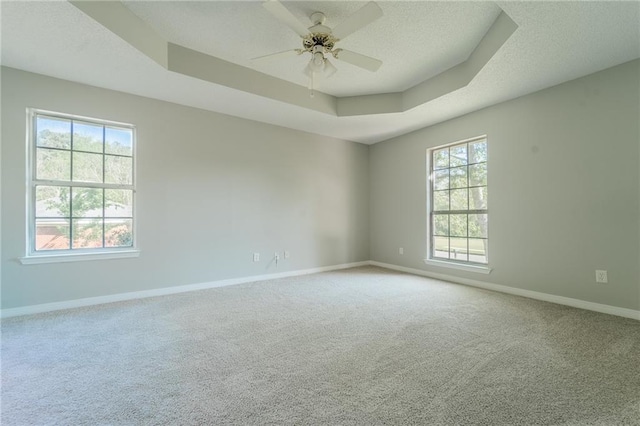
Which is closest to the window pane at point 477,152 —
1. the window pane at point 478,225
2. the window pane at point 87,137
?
the window pane at point 478,225

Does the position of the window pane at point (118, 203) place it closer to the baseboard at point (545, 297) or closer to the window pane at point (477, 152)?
the baseboard at point (545, 297)

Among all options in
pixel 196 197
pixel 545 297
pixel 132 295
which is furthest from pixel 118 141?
pixel 545 297

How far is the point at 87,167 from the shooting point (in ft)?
10.8

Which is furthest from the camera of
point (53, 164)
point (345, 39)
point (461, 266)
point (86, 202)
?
point (461, 266)

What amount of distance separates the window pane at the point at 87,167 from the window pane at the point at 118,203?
0.67ft

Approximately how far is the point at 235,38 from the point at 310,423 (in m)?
3.23

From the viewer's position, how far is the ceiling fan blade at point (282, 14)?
1849mm

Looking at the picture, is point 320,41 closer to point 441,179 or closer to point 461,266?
point 441,179

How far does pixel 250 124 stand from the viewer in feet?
14.4

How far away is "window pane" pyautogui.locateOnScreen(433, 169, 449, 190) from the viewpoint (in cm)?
456

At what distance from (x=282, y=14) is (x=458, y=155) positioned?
11.4 feet

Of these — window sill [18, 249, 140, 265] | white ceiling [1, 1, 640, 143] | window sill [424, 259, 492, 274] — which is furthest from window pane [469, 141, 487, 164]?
window sill [18, 249, 140, 265]

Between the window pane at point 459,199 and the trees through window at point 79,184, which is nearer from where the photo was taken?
the trees through window at point 79,184

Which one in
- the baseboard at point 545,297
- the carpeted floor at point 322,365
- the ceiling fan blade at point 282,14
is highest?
the ceiling fan blade at point 282,14
